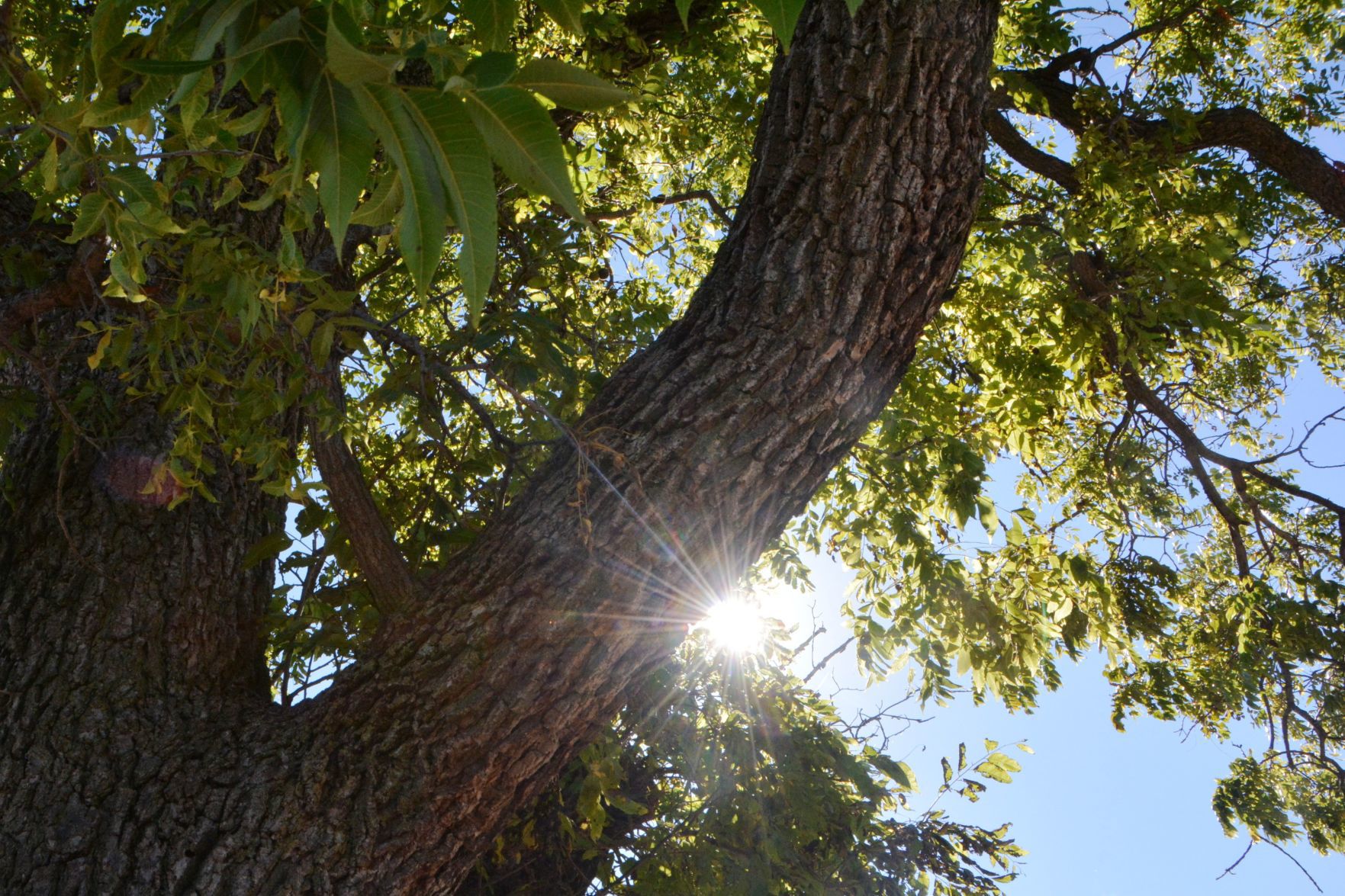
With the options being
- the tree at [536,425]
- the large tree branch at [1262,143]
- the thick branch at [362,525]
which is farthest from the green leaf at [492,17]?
the large tree branch at [1262,143]

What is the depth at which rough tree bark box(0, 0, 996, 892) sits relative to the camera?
1726mm

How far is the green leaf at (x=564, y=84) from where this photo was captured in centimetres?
71

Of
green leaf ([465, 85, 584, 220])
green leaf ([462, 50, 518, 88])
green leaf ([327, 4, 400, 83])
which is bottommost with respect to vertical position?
green leaf ([465, 85, 584, 220])

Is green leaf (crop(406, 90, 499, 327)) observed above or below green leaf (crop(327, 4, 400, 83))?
below

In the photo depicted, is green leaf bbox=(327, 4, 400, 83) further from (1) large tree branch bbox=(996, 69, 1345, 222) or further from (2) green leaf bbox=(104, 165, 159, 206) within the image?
(1) large tree branch bbox=(996, 69, 1345, 222)

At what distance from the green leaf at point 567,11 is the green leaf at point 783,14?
20 centimetres

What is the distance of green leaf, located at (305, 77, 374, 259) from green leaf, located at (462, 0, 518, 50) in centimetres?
14

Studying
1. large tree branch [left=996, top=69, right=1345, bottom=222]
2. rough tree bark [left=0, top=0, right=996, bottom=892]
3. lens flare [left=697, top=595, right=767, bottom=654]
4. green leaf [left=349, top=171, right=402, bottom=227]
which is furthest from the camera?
large tree branch [left=996, top=69, right=1345, bottom=222]

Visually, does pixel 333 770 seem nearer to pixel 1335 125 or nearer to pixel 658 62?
pixel 658 62

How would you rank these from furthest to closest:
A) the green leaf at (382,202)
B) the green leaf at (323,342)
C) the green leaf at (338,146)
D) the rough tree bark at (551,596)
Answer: the green leaf at (323,342) → the rough tree bark at (551,596) → the green leaf at (382,202) → the green leaf at (338,146)

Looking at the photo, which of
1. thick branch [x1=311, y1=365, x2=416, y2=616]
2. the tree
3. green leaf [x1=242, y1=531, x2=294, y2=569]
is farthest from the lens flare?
green leaf [x1=242, y1=531, x2=294, y2=569]

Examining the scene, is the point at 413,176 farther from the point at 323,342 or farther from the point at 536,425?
the point at 536,425

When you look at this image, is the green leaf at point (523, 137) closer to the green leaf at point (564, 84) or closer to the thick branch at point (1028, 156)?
the green leaf at point (564, 84)

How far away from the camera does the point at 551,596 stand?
1768 millimetres
